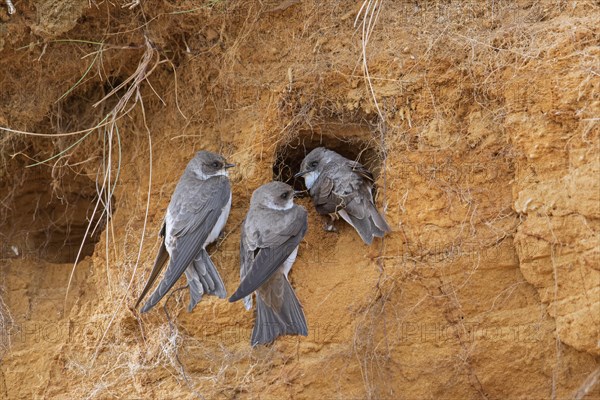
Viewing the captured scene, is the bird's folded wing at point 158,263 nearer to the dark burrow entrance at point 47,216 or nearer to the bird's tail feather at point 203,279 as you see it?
the bird's tail feather at point 203,279

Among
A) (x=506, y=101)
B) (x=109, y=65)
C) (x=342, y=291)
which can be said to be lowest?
(x=342, y=291)

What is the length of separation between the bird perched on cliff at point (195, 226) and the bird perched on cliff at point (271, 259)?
0.54ft

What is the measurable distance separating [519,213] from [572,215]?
12.7 inches

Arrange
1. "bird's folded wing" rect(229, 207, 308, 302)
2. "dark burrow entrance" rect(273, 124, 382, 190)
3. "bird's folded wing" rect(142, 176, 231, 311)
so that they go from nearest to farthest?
1. "bird's folded wing" rect(229, 207, 308, 302)
2. "bird's folded wing" rect(142, 176, 231, 311)
3. "dark burrow entrance" rect(273, 124, 382, 190)

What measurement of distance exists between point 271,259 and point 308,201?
37.8 inches

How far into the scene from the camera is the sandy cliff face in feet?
16.2

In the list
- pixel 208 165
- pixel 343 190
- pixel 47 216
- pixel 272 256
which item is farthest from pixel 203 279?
pixel 47 216

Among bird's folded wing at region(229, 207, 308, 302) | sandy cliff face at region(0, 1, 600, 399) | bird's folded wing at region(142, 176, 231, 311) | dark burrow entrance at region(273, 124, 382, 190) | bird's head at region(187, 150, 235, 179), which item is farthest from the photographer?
dark burrow entrance at region(273, 124, 382, 190)

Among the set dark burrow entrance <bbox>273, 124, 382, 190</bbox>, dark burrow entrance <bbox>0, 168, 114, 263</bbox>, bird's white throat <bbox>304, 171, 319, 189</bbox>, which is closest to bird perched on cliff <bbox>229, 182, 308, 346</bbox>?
bird's white throat <bbox>304, 171, 319, 189</bbox>

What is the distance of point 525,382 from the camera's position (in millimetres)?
4895

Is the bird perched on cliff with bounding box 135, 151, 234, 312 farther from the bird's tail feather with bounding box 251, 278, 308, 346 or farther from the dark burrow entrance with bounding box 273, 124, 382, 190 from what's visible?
the dark burrow entrance with bounding box 273, 124, 382, 190

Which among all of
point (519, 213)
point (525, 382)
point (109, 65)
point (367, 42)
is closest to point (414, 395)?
point (525, 382)

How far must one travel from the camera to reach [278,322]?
16.3 ft

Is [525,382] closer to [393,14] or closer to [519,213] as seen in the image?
[519,213]
